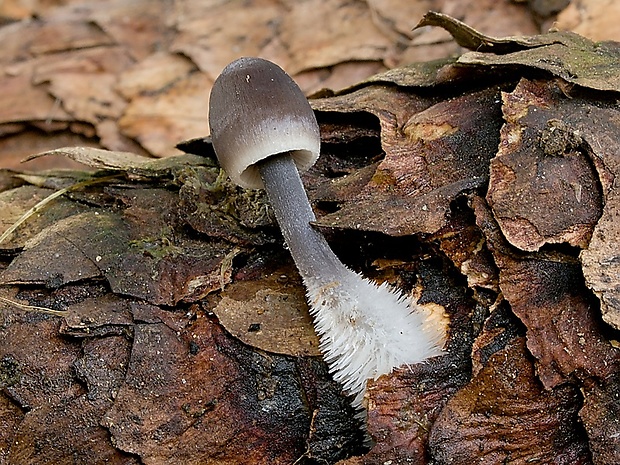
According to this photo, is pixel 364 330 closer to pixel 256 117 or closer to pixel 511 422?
pixel 511 422

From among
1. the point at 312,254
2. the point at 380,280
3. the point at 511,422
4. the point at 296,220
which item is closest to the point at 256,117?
the point at 296,220

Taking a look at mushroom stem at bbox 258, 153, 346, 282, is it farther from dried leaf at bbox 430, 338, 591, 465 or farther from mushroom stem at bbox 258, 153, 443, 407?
dried leaf at bbox 430, 338, 591, 465

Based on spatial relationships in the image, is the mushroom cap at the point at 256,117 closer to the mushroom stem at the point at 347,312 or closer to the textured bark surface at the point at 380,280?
the mushroom stem at the point at 347,312

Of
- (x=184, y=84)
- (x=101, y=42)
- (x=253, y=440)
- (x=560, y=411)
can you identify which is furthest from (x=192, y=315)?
A: (x=101, y=42)

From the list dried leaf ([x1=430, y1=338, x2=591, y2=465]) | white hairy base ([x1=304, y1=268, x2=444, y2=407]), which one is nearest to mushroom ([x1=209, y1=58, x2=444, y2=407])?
white hairy base ([x1=304, y1=268, x2=444, y2=407])

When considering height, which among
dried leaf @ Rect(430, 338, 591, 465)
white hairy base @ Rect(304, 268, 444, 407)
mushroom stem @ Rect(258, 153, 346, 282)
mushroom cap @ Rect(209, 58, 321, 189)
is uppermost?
mushroom cap @ Rect(209, 58, 321, 189)

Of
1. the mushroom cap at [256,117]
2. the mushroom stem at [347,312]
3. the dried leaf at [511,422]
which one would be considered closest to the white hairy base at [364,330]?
the mushroom stem at [347,312]

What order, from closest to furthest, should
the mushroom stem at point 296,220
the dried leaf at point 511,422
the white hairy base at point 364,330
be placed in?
the dried leaf at point 511,422 < the white hairy base at point 364,330 < the mushroom stem at point 296,220
